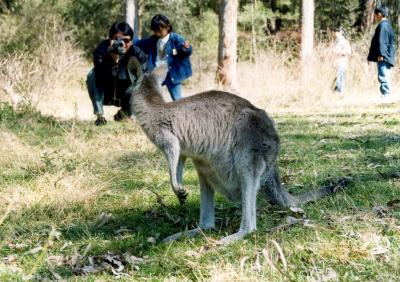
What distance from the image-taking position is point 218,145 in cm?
350

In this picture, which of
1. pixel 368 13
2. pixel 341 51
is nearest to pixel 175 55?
pixel 341 51

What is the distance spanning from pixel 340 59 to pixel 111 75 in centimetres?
575

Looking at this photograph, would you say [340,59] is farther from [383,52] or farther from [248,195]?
[248,195]

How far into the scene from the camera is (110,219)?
13.2 feet

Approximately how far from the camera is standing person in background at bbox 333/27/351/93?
11516 mm

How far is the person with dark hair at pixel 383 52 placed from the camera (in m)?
10.2

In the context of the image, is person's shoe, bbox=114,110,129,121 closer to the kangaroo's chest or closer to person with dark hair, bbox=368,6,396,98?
the kangaroo's chest

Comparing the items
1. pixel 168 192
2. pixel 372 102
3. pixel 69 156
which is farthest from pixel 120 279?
pixel 372 102

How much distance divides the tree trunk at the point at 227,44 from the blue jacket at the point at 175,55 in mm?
4120

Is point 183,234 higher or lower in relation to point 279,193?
lower

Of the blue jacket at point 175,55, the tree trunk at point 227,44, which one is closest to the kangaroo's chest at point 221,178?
the blue jacket at point 175,55

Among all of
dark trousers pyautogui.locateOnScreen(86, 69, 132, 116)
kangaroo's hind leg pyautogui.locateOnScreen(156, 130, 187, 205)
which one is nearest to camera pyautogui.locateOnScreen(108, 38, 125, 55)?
dark trousers pyautogui.locateOnScreen(86, 69, 132, 116)

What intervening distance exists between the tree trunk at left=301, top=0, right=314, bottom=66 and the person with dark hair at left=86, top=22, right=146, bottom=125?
18.5ft

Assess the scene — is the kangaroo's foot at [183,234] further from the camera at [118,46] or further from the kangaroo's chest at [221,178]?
the camera at [118,46]
